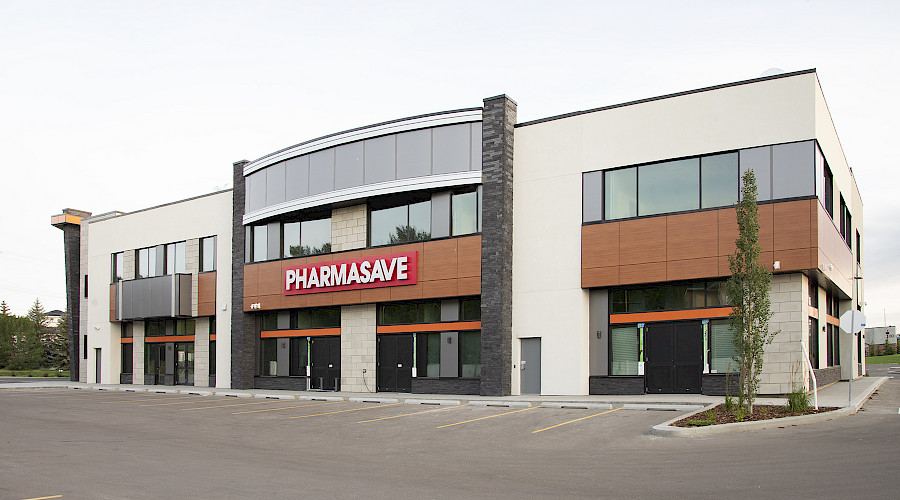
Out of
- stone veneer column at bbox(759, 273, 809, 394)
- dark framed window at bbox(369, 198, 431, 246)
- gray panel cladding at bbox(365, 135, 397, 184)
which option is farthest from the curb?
gray panel cladding at bbox(365, 135, 397, 184)

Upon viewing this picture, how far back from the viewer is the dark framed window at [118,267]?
42750 mm

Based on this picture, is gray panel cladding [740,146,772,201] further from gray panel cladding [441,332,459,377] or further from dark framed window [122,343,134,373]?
dark framed window [122,343,134,373]

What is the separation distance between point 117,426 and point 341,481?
36.9 ft

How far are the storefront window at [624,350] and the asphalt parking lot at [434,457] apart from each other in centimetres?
420

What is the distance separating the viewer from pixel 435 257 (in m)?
27.7

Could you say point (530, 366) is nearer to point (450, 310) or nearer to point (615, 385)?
point (615, 385)

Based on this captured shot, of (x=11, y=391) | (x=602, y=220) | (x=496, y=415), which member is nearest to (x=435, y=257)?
(x=602, y=220)

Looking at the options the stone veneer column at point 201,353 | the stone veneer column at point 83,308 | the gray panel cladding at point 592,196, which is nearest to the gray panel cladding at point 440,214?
the gray panel cladding at point 592,196

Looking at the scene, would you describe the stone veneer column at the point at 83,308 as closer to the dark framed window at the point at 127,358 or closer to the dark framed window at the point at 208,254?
the dark framed window at the point at 127,358

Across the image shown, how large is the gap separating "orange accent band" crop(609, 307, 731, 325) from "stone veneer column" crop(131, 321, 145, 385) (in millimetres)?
28810

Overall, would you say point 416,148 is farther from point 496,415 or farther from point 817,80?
point 817,80

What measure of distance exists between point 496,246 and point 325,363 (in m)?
10.5

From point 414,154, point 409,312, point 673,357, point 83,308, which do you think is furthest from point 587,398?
point 83,308

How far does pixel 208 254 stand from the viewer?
38000 mm
